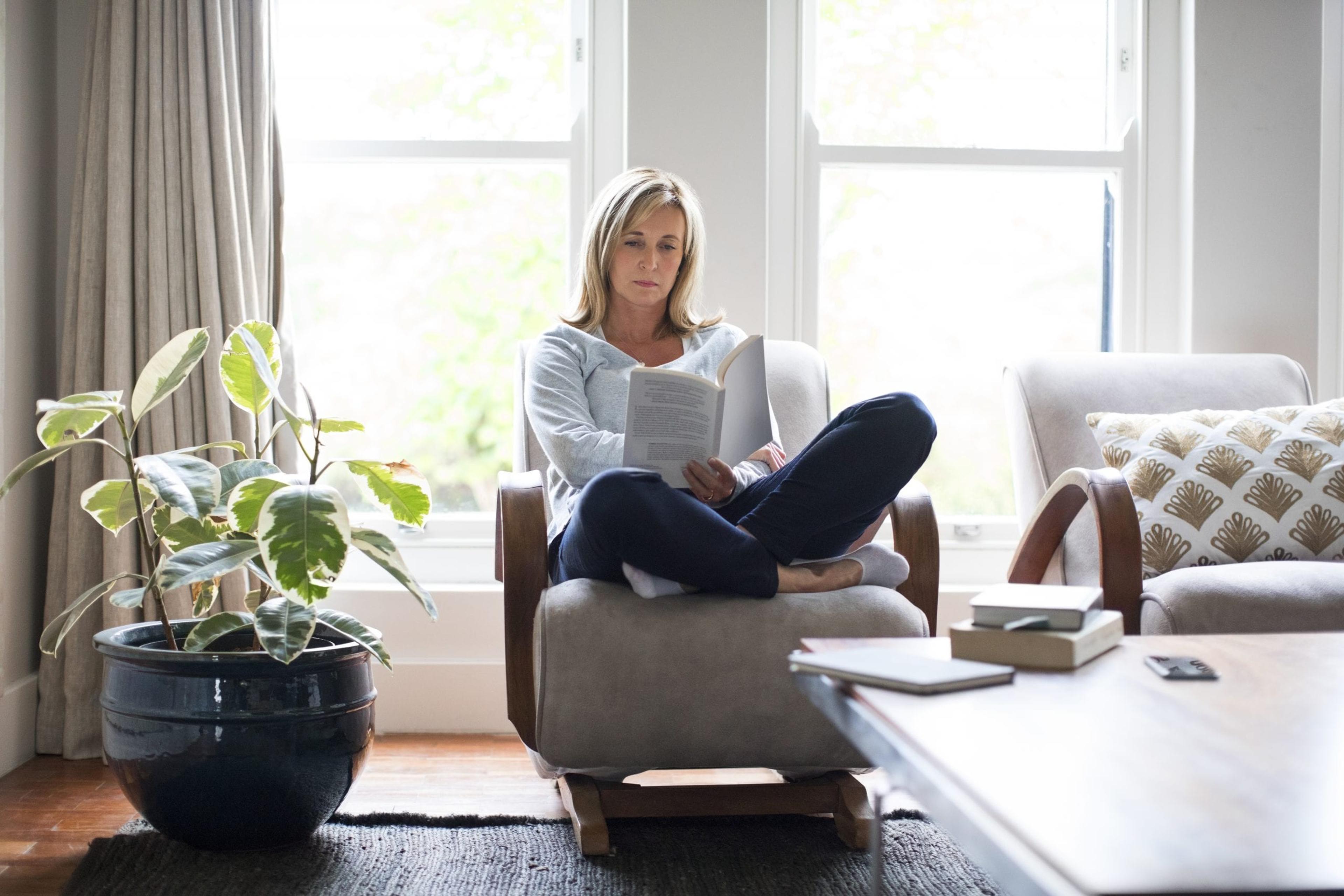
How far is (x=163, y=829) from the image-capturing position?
159 cm

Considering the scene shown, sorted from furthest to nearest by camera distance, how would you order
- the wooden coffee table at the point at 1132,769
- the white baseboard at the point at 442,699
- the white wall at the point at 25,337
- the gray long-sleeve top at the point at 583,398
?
the white baseboard at the point at 442,699, the white wall at the point at 25,337, the gray long-sleeve top at the point at 583,398, the wooden coffee table at the point at 1132,769

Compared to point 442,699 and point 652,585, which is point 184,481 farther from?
point 442,699

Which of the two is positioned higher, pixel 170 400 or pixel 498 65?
pixel 498 65

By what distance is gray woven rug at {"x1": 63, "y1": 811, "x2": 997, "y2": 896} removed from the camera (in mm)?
1488

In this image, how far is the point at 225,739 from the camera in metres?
1.52

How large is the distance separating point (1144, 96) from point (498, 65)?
1.64 meters

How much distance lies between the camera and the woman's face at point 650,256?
6.80 feet

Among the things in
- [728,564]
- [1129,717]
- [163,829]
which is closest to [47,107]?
[163,829]

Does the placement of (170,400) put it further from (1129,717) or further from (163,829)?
(1129,717)

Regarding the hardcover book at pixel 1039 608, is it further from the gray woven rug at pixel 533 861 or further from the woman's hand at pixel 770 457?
the woman's hand at pixel 770 457

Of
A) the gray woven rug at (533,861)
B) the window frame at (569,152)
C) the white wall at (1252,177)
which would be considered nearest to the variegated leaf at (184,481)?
the gray woven rug at (533,861)

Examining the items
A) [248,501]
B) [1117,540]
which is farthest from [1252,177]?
[248,501]

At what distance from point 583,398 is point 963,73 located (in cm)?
150

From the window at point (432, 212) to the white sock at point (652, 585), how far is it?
125cm
